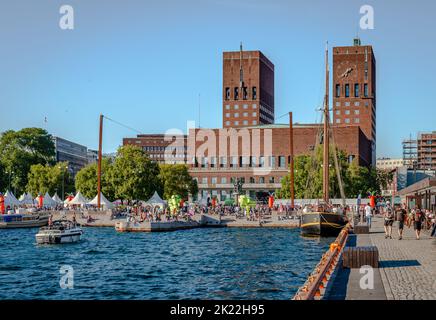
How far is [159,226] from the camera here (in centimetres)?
8531

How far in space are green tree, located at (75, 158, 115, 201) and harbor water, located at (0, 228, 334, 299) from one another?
53.5 meters

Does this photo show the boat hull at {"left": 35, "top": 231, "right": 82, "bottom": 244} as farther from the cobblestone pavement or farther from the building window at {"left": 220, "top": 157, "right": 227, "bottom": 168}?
the building window at {"left": 220, "top": 157, "right": 227, "bottom": 168}

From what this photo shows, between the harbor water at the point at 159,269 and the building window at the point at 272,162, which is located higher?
the building window at the point at 272,162

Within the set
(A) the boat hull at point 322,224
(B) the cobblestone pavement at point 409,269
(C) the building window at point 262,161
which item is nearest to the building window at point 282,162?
(C) the building window at point 262,161

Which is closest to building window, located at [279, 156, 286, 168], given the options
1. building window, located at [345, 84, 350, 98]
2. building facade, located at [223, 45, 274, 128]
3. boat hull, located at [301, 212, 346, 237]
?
building facade, located at [223, 45, 274, 128]

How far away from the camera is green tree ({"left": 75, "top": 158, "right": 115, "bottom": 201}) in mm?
116875

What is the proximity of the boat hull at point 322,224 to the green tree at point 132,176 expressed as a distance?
49.4m

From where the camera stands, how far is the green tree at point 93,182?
117 meters

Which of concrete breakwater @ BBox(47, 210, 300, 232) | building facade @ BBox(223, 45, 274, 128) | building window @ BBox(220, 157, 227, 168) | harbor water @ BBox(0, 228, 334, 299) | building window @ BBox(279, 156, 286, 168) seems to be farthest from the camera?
building facade @ BBox(223, 45, 274, 128)

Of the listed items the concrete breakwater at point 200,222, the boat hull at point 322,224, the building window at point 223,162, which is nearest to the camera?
the boat hull at point 322,224

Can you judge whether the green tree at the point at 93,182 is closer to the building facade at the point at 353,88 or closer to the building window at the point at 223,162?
the building window at the point at 223,162

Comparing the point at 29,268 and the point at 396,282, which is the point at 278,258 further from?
the point at 396,282

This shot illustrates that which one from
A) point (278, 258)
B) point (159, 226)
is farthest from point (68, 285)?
point (159, 226)

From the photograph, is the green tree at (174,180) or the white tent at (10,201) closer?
the white tent at (10,201)
